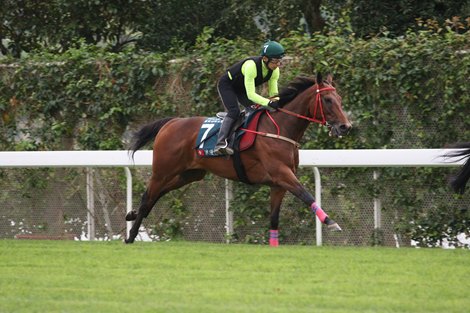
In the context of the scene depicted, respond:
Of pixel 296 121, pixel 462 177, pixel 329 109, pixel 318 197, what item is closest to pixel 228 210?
pixel 318 197

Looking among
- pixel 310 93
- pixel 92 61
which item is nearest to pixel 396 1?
pixel 92 61

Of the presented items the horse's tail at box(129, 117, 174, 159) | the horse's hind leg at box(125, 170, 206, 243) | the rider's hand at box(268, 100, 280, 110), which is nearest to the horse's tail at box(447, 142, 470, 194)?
the rider's hand at box(268, 100, 280, 110)

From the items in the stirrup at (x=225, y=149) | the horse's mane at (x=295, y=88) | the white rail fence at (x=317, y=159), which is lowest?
the white rail fence at (x=317, y=159)

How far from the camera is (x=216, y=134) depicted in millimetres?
12289

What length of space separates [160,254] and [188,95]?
166 inches

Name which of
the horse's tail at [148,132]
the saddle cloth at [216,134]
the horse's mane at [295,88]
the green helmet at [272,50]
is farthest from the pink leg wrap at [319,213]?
the horse's tail at [148,132]

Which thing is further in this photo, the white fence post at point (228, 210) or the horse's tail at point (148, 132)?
the white fence post at point (228, 210)

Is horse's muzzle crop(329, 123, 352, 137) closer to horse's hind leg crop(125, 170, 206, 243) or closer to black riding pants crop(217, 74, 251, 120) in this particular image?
black riding pants crop(217, 74, 251, 120)

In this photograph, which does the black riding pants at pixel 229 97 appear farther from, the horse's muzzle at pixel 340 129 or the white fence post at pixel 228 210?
the white fence post at pixel 228 210

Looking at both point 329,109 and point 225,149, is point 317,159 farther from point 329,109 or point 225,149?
point 225,149

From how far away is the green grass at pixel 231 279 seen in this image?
7.73m

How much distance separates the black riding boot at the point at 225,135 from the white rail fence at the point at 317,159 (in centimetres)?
107

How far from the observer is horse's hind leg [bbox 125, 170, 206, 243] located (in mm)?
12647

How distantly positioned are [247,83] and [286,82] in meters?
2.26
